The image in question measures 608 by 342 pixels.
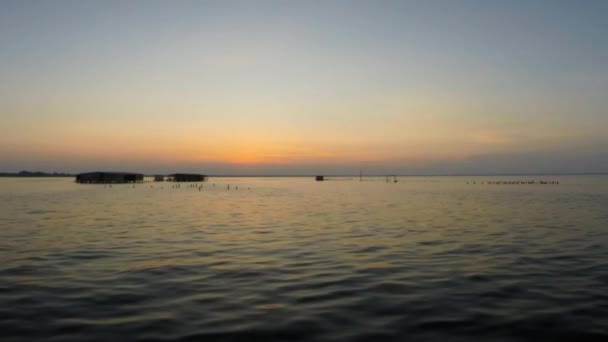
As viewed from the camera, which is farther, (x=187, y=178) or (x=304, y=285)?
(x=187, y=178)

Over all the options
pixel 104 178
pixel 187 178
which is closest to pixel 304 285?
pixel 104 178

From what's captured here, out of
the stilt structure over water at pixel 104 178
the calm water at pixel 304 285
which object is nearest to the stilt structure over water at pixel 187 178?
the stilt structure over water at pixel 104 178

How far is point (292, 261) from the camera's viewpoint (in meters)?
17.9

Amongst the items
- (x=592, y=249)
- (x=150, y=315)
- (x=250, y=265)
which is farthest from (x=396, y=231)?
(x=150, y=315)

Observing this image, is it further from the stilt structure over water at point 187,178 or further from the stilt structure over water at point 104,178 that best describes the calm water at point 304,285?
the stilt structure over water at point 187,178

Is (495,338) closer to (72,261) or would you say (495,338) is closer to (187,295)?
(187,295)

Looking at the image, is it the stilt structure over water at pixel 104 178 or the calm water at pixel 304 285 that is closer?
the calm water at pixel 304 285

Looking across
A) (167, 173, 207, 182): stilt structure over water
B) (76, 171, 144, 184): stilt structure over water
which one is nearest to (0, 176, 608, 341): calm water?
(76, 171, 144, 184): stilt structure over water

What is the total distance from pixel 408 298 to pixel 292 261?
652cm

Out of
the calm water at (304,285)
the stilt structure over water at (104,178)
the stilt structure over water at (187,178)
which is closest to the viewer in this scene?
the calm water at (304,285)

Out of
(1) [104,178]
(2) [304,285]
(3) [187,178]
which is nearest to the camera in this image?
(2) [304,285]

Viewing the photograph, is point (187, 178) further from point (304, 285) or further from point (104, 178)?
point (304, 285)

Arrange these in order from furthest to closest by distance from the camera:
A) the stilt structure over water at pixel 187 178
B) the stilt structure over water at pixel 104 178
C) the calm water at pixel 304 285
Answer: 1. the stilt structure over water at pixel 187 178
2. the stilt structure over water at pixel 104 178
3. the calm water at pixel 304 285

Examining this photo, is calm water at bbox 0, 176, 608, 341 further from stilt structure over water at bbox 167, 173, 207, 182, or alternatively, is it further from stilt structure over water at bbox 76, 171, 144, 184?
stilt structure over water at bbox 167, 173, 207, 182
